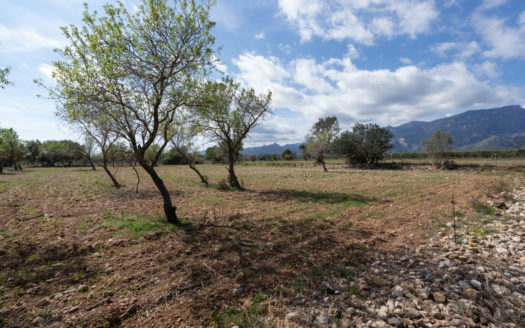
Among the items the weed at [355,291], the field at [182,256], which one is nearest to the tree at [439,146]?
the field at [182,256]

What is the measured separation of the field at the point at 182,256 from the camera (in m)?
4.53

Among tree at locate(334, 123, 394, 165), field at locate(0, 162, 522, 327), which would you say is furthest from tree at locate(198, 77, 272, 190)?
tree at locate(334, 123, 394, 165)

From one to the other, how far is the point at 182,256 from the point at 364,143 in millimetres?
59816

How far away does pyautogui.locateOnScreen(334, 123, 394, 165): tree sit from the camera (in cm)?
5644

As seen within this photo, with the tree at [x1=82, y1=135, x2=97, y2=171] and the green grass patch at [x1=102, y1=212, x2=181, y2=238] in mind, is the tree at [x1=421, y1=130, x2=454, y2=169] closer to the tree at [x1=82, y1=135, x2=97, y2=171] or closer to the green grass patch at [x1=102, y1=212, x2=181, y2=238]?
the green grass patch at [x1=102, y1=212, x2=181, y2=238]

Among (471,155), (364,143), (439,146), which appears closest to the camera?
(439,146)

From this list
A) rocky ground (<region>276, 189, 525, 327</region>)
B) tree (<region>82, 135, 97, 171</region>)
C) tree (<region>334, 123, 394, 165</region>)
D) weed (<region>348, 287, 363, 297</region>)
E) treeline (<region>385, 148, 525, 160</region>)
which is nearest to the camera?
rocky ground (<region>276, 189, 525, 327</region>)

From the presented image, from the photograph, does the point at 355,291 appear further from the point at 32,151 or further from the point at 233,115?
the point at 32,151

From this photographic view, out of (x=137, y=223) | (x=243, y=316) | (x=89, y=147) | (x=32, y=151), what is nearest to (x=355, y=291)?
(x=243, y=316)

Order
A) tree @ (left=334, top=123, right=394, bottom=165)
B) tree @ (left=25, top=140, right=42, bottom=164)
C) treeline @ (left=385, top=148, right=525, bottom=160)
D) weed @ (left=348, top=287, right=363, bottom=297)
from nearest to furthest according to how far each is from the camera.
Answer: weed @ (left=348, top=287, right=363, bottom=297)
tree @ (left=334, top=123, right=394, bottom=165)
treeline @ (left=385, top=148, right=525, bottom=160)
tree @ (left=25, top=140, right=42, bottom=164)

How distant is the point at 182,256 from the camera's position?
23.1 feet

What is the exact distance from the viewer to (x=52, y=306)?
4711 mm

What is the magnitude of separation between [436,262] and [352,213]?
235 inches

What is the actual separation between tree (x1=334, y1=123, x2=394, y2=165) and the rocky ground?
176 feet
